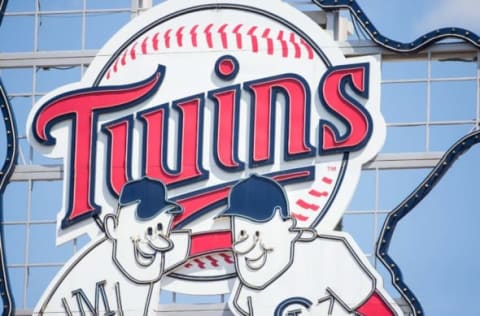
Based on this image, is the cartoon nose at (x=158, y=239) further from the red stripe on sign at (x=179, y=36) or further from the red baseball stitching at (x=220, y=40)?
the red stripe on sign at (x=179, y=36)

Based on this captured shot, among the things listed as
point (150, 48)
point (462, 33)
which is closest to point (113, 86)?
point (150, 48)

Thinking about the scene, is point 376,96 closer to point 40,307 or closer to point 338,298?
point 338,298

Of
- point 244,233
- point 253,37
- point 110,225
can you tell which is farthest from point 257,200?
point 253,37

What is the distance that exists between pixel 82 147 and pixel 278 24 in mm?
2742

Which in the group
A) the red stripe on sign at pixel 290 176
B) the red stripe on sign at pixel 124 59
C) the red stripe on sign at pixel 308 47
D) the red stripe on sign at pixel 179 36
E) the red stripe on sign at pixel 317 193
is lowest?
the red stripe on sign at pixel 317 193

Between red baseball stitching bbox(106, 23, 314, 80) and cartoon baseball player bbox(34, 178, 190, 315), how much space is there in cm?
168

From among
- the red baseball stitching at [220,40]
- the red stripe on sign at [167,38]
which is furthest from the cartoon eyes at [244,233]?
the red stripe on sign at [167,38]

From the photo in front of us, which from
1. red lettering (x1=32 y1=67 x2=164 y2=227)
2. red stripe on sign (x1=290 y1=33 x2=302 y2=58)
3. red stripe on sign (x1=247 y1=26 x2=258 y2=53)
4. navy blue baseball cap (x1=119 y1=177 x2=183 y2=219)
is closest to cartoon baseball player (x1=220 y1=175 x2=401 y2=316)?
navy blue baseball cap (x1=119 y1=177 x2=183 y2=219)

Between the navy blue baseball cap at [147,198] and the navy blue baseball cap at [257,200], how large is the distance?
0.66 meters

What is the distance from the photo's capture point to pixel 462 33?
2723 centimetres

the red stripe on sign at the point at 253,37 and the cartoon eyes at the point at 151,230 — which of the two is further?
the red stripe on sign at the point at 253,37

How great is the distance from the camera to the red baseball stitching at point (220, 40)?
27.4 m

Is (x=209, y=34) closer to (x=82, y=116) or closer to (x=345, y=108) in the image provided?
(x=82, y=116)

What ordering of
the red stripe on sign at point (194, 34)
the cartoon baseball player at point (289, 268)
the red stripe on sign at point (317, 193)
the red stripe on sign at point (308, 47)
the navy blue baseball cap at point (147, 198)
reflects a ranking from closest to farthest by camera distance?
the cartoon baseball player at point (289, 268) < the red stripe on sign at point (317, 193) < the navy blue baseball cap at point (147, 198) < the red stripe on sign at point (308, 47) < the red stripe on sign at point (194, 34)
